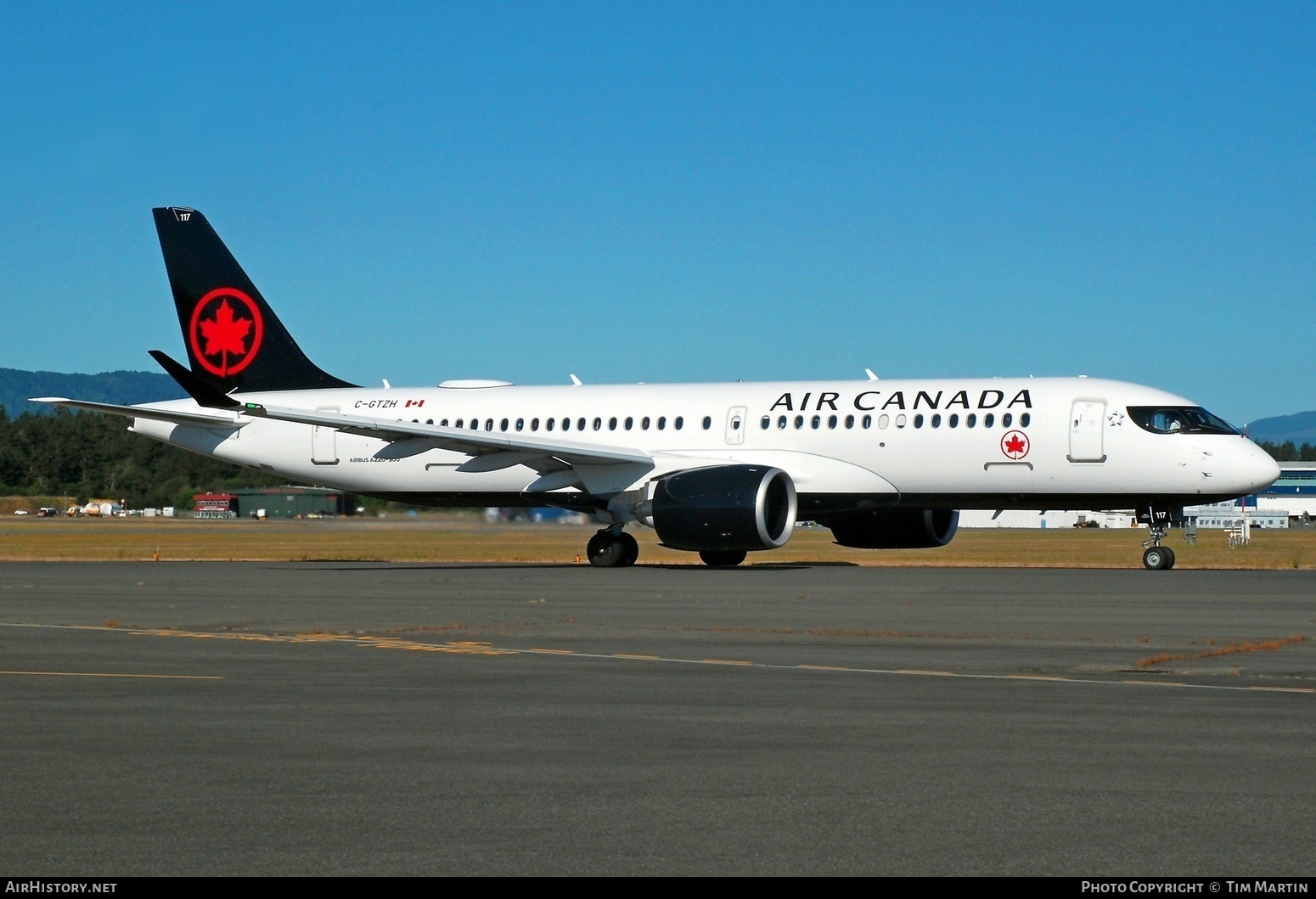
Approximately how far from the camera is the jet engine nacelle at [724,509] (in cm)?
3147

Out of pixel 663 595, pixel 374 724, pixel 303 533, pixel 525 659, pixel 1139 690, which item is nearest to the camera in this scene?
pixel 374 724

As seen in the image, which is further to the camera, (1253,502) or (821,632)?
(1253,502)

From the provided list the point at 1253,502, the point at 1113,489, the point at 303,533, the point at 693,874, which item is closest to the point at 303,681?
the point at 693,874

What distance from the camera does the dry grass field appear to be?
40688 millimetres

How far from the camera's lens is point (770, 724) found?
1050 cm

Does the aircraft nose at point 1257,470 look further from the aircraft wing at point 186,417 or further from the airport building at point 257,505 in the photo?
the airport building at point 257,505

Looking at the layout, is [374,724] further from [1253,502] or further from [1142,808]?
[1253,502]

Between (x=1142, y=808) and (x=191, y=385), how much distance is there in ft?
109

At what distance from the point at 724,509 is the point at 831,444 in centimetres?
389

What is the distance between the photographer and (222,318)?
42.0 m

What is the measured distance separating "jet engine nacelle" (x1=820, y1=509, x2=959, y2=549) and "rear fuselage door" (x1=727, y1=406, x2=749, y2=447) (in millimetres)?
2753

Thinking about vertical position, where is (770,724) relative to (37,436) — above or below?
below

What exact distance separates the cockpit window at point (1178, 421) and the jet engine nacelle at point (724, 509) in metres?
7.11

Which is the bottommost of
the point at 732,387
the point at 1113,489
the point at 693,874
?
the point at 693,874
